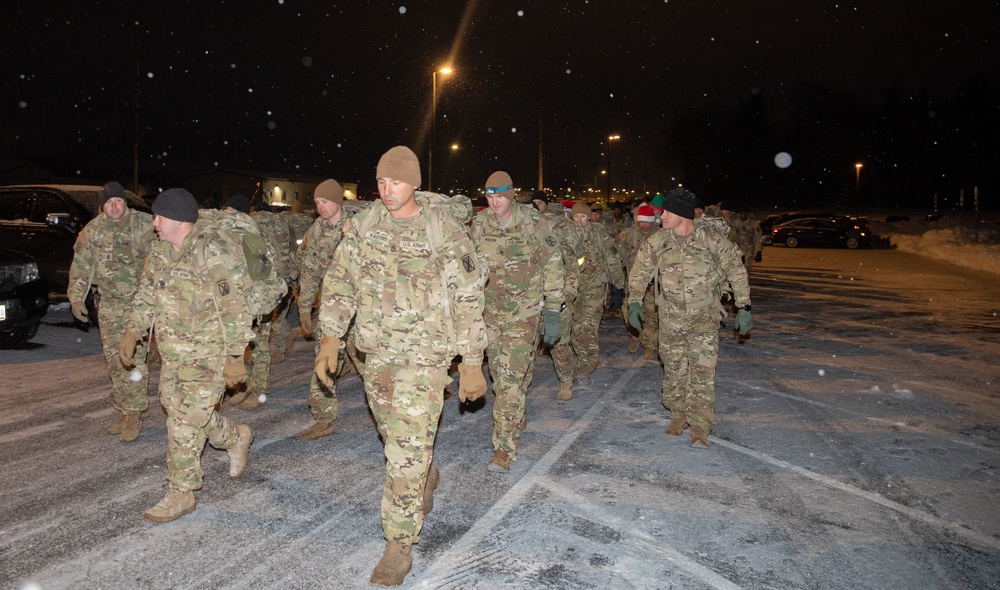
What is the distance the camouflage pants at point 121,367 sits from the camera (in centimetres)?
631

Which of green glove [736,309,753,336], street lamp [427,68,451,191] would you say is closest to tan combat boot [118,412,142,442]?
green glove [736,309,753,336]

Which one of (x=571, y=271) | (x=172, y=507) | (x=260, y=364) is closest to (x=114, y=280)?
(x=260, y=364)

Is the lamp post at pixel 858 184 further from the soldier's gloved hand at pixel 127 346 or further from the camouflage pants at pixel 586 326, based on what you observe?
the soldier's gloved hand at pixel 127 346

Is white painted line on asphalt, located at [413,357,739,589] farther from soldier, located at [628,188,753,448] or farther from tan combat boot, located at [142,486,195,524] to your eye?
tan combat boot, located at [142,486,195,524]

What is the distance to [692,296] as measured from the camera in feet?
20.5

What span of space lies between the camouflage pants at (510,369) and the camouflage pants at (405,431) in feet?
5.43

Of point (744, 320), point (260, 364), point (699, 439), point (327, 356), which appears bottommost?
point (699, 439)

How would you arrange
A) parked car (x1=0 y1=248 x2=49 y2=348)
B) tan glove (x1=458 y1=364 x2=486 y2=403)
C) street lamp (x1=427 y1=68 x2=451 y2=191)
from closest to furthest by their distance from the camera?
tan glove (x1=458 y1=364 x2=486 y2=403) → parked car (x1=0 y1=248 x2=49 y2=348) → street lamp (x1=427 y1=68 x2=451 y2=191)

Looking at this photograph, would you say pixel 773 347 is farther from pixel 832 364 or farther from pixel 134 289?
pixel 134 289

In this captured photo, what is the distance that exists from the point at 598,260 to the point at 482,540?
5433 millimetres

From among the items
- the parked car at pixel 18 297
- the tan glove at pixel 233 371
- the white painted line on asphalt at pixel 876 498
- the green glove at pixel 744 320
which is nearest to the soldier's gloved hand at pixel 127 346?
the tan glove at pixel 233 371

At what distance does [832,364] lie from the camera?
9.78 metres

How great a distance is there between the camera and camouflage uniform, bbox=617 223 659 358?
10.2m

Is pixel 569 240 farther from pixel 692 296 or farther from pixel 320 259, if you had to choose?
pixel 320 259
